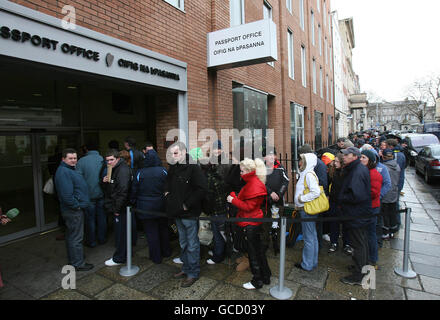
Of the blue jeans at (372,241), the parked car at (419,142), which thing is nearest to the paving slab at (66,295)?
the blue jeans at (372,241)

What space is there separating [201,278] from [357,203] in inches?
94.0

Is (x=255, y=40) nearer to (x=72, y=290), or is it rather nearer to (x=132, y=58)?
(x=132, y=58)

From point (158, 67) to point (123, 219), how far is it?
296cm

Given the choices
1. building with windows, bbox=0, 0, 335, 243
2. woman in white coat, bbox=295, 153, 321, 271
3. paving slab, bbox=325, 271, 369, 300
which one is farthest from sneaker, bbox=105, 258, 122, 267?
paving slab, bbox=325, 271, 369, 300

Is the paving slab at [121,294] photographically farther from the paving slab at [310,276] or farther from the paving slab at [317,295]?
the paving slab at [310,276]

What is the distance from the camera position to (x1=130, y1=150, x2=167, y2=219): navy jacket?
397cm

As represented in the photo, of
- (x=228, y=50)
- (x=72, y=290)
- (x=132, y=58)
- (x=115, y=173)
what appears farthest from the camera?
(x=228, y=50)

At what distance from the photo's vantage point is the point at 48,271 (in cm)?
394

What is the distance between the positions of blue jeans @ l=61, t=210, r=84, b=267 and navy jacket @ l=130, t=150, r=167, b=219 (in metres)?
0.91

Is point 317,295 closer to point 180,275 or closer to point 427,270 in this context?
point 180,275

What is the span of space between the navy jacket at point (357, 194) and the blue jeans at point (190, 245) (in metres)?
2.08

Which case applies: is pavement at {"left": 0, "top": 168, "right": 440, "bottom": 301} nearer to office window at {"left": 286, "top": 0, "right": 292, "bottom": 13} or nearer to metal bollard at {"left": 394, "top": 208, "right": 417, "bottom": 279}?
metal bollard at {"left": 394, "top": 208, "right": 417, "bottom": 279}

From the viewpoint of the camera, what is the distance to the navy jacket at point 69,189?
12.3 feet
